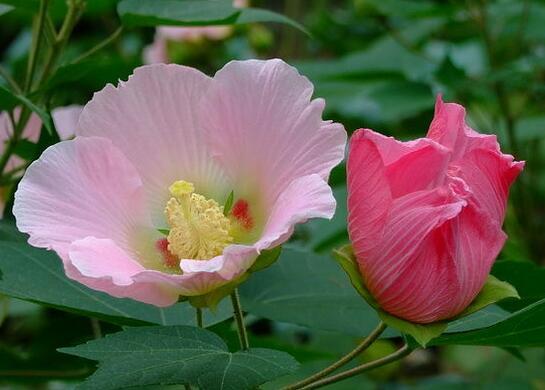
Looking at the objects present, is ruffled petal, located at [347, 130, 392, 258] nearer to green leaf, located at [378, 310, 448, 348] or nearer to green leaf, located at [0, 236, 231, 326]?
green leaf, located at [378, 310, 448, 348]

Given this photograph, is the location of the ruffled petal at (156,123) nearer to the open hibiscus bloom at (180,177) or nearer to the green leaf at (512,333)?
the open hibiscus bloom at (180,177)

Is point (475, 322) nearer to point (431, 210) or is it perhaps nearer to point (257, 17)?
point (431, 210)

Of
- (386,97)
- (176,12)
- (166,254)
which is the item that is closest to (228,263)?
(166,254)

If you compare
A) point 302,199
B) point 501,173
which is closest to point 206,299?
point 302,199

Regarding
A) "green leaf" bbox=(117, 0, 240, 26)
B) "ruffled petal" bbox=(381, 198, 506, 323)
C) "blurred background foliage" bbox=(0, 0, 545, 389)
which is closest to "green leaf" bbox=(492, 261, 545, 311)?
"blurred background foliage" bbox=(0, 0, 545, 389)

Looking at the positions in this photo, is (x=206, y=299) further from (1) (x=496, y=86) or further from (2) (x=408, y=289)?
(1) (x=496, y=86)

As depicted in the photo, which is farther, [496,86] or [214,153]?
[496,86]

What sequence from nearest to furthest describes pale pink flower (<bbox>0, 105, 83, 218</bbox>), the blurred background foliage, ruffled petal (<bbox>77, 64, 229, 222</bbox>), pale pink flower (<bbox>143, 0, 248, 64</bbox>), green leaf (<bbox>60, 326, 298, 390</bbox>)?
green leaf (<bbox>60, 326, 298, 390</bbox>)
ruffled petal (<bbox>77, 64, 229, 222</bbox>)
pale pink flower (<bbox>0, 105, 83, 218</bbox>)
the blurred background foliage
pale pink flower (<bbox>143, 0, 248, 64</bbox>)
